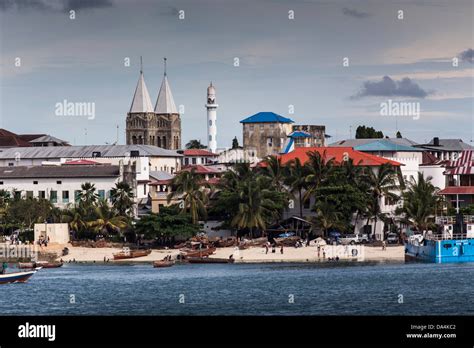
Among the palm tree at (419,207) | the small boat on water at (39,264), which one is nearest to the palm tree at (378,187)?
the palm tree at (419,207)

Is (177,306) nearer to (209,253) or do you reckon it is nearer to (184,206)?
(209,253)

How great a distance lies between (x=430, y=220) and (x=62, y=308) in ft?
153

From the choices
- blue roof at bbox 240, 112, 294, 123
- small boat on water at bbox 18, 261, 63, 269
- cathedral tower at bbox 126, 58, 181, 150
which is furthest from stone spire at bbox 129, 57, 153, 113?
small boat on water at bbox 18, 261, 63, 269

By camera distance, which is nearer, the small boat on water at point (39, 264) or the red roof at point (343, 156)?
the small boat on water at point (39, 264)

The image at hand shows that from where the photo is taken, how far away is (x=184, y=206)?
331 feet

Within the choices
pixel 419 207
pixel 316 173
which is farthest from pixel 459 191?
pixel 316 173

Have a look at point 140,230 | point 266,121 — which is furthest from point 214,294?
point 266,121

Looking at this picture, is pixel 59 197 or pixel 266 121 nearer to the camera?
pixel 59 197

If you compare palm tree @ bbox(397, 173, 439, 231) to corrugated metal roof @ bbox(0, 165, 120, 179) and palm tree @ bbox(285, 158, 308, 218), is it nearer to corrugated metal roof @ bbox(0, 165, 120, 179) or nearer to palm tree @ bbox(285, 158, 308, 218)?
palm tree @ bbox(285, 158, 308, 218)

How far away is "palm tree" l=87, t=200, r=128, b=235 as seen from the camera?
101125 mm

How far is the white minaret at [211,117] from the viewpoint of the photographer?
170 meters

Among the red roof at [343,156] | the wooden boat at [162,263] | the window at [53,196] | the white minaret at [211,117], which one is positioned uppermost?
the white minaret at [211,117]

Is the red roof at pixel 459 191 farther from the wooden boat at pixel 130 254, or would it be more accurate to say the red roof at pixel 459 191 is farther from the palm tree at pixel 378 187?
the wooden boat at pixel 130 254

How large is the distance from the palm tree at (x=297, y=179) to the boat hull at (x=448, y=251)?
1663cm
